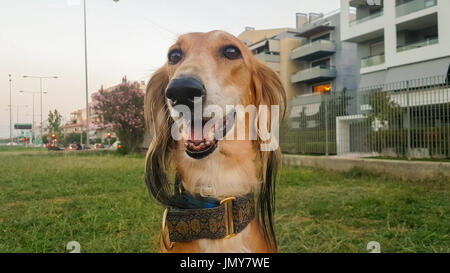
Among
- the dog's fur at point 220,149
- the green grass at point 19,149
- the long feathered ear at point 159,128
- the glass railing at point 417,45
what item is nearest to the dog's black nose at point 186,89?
the dog's fur at point 220,149

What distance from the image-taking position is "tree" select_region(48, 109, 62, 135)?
168 cm

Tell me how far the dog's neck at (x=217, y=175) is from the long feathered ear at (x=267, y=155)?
3.7 inches

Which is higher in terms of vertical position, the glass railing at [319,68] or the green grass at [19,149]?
the glass railing at [319,68]

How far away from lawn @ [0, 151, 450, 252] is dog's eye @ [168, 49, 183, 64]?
626mm

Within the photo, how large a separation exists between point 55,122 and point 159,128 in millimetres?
863

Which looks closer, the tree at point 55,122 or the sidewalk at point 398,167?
the tree at point 55,122

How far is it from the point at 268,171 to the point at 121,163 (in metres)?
1.15

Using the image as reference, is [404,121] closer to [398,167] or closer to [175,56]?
[398,167]

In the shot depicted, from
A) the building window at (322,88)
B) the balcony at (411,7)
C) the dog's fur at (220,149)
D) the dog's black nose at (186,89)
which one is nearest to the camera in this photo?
the dog's black nose at (186,89)

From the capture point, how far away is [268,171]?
137cm

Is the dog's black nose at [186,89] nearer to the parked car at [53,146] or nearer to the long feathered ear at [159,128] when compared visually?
the long feathered ear at [159,128]

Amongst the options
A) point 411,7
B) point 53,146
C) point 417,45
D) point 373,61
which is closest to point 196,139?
point 53,146

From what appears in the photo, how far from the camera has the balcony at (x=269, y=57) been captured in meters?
Result: 1.28
